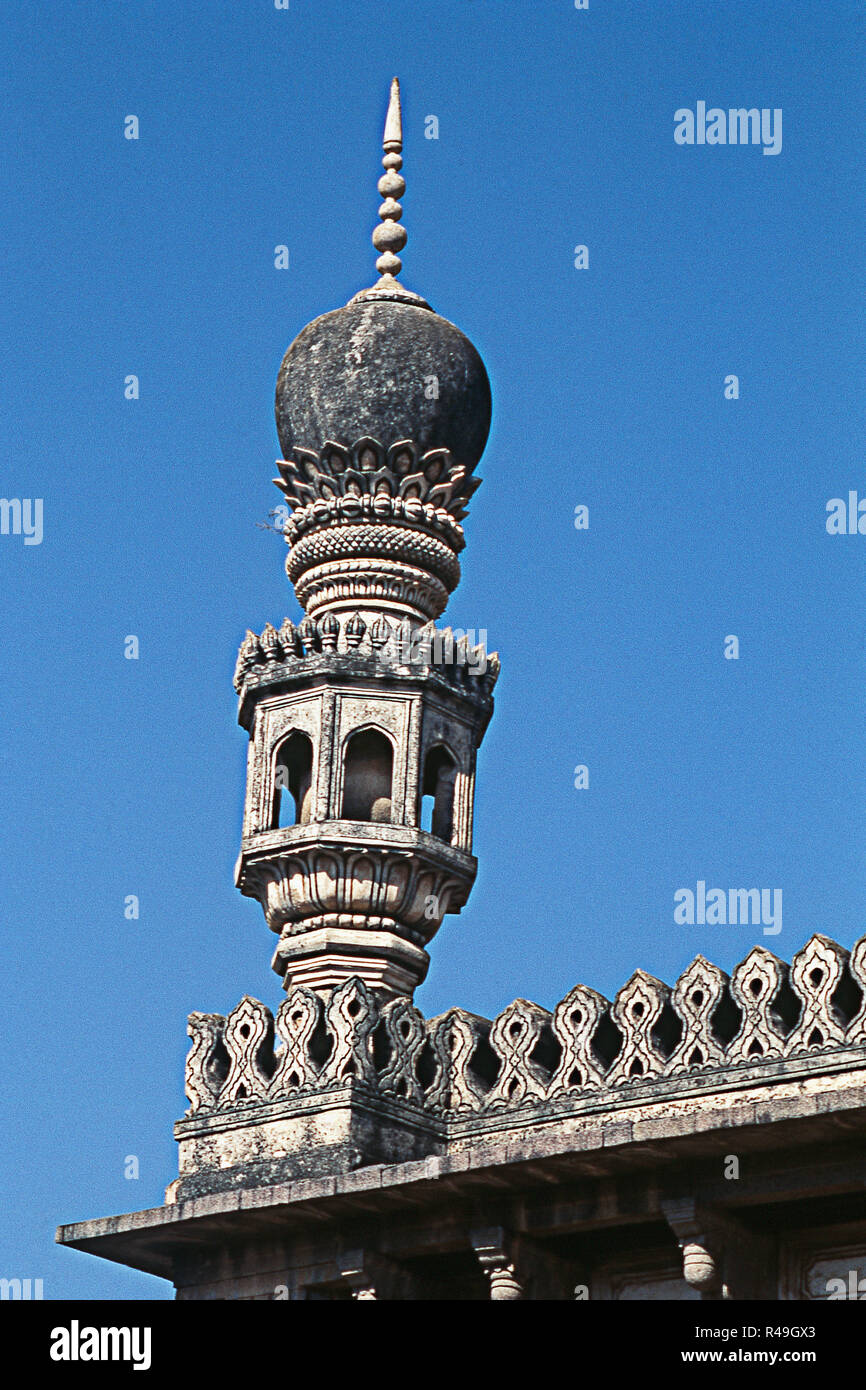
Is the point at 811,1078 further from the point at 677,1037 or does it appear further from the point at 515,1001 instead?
the point at 515,1001

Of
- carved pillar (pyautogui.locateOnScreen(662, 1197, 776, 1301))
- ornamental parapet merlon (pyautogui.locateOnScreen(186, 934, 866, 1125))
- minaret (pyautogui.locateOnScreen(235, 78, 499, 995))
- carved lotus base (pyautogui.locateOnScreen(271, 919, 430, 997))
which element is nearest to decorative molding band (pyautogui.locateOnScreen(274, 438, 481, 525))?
minaret (pyautogui.locateOnScreen(235, 78, 499, 995))

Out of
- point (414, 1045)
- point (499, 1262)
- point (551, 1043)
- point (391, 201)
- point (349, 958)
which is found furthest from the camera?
point (391, 201)

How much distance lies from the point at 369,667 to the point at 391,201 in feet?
15.6

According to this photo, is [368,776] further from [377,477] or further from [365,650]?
[377,477]

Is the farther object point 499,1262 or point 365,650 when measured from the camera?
point 365,650

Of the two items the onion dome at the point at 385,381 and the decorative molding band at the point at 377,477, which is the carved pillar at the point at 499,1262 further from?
the onion dome at the point at 385,381

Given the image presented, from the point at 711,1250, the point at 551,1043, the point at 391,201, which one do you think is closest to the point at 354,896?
the point at 551,1043

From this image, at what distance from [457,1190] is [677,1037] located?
85.9 inches

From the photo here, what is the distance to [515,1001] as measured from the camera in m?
18.4

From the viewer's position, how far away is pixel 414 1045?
743 inches

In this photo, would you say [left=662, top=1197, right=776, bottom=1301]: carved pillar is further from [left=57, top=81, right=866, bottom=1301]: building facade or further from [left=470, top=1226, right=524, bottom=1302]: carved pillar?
[left=470, top=1226, right=524, bottom=1302]: carved pillar

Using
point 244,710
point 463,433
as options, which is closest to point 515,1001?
point 244,710

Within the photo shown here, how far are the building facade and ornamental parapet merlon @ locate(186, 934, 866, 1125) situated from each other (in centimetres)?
2

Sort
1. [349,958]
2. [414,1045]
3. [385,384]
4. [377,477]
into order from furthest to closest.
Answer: [385,384], [377,477], [349,958], [414,1045]
